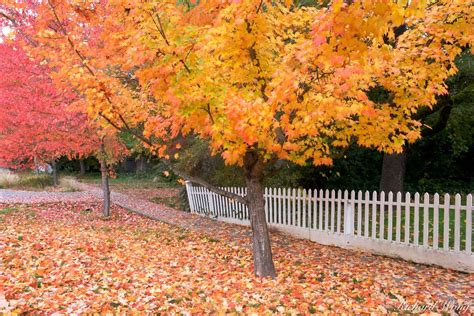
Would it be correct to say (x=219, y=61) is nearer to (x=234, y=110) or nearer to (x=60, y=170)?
(x=234, y=110)

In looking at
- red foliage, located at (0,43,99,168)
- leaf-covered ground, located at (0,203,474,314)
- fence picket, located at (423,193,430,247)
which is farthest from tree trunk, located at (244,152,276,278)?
red foliage, located at (0,43,99,168)

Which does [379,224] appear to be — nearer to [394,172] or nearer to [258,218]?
[394,172]

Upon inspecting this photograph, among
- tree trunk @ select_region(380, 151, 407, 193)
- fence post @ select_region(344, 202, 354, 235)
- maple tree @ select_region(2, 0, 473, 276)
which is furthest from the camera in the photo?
tree trunk @ select_region(380, 151, 407, 193)

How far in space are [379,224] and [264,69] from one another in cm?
467

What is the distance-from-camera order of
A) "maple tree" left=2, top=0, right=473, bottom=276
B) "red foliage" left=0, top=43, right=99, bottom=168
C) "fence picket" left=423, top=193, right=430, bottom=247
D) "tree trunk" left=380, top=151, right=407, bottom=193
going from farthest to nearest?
"red foliage" left=0, top=43, right=99, bottom=168 → "tree trunk" left=380, top=151, right=407, bottom=193 → "fence picket" left=423, top=193, right=430, bottom=247 → "maple tree" left=2, top=0, right=473, bottom=276

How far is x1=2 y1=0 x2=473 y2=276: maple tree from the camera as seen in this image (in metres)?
4.36

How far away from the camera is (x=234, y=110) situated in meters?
4.66

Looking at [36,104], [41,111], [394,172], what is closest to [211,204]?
[394,172]

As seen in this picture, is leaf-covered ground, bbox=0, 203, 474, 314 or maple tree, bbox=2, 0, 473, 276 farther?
leaf-covered ground, bbox=0, 203, 474, 314

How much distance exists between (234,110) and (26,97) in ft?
31.6

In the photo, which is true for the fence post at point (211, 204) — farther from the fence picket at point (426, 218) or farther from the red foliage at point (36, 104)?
the fence picket at point (426, 218)

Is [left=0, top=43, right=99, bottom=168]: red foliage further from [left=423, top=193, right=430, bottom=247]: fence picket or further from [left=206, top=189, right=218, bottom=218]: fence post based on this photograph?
[left=423, top=193, right=430, bottom=247]: fence picket

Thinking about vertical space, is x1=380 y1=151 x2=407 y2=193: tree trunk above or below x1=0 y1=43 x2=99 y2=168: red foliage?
below

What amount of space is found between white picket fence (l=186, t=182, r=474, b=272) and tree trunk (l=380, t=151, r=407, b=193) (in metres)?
1.63
